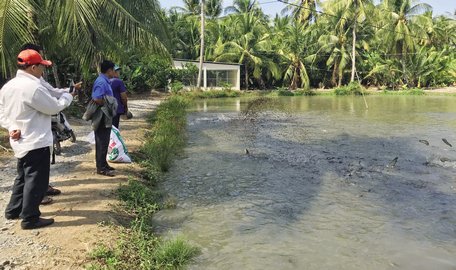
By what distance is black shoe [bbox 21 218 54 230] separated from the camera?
4209mm

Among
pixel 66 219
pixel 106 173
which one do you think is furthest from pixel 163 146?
pixel 66 219

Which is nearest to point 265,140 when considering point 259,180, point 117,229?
point 259,180

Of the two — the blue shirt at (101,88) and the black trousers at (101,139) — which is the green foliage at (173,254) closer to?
the black trousers at (101,139)

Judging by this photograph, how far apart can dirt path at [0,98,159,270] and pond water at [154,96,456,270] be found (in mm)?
863

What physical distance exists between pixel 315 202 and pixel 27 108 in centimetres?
416

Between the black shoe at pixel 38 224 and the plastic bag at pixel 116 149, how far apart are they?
2.69m

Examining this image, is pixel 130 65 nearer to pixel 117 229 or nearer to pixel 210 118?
pixel 210 118

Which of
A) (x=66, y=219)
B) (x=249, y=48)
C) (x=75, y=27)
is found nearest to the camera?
(x=66, y=219)

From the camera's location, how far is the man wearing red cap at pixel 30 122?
3.99m

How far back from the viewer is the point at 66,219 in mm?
4582

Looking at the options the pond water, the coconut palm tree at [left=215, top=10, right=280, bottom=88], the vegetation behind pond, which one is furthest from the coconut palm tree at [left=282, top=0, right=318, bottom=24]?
the pond water

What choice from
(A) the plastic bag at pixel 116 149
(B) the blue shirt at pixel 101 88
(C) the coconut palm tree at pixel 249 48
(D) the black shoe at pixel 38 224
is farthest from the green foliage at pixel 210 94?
(D) the black shoe at pixel 38 224

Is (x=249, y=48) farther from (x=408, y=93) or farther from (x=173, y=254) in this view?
(x=173, y=254)

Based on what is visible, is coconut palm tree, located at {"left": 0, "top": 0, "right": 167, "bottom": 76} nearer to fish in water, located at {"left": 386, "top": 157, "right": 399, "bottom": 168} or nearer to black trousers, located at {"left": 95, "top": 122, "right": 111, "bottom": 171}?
black trousers, located at {"left": 95, "top": 122, "right": 111, "bottom": 171}
